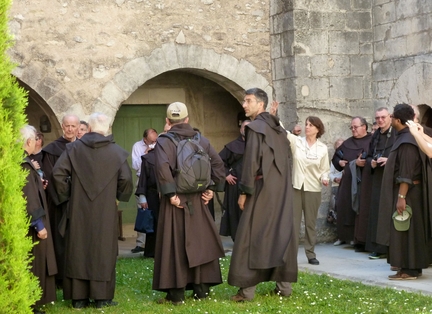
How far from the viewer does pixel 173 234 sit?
726 cm

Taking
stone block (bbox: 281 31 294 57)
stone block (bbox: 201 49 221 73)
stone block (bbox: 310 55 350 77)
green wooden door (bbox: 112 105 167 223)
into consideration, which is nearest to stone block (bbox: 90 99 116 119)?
stone block (bbox: 201 49 221 73)

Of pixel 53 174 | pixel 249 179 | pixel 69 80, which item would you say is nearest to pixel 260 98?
pixel 249 179

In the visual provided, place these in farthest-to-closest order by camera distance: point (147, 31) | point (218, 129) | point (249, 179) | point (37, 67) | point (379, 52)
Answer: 1. point (218, 129)
2. point (379, 52)
3. point (147, 31)
4. point (37, 67)
5. point (249, 179)

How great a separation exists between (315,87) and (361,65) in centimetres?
80

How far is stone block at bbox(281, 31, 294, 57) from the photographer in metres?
11.5

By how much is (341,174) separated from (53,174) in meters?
5.17

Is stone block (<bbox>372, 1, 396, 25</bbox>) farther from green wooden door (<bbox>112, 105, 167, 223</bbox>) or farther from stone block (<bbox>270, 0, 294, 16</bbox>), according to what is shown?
green wooden door (<bbox>112, 105, 167, 223</bbox>)

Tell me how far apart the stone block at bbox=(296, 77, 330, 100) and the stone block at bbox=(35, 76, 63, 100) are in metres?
3.22

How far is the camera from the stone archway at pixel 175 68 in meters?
10.9

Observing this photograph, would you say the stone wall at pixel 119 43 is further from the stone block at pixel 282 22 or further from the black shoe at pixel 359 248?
the black shoe at pixel 359 248

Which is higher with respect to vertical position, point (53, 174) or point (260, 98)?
point (260, 98)

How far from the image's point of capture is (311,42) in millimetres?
11633

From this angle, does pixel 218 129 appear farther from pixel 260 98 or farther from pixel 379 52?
pixel 260 98

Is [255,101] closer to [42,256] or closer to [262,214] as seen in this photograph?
[262,214]
